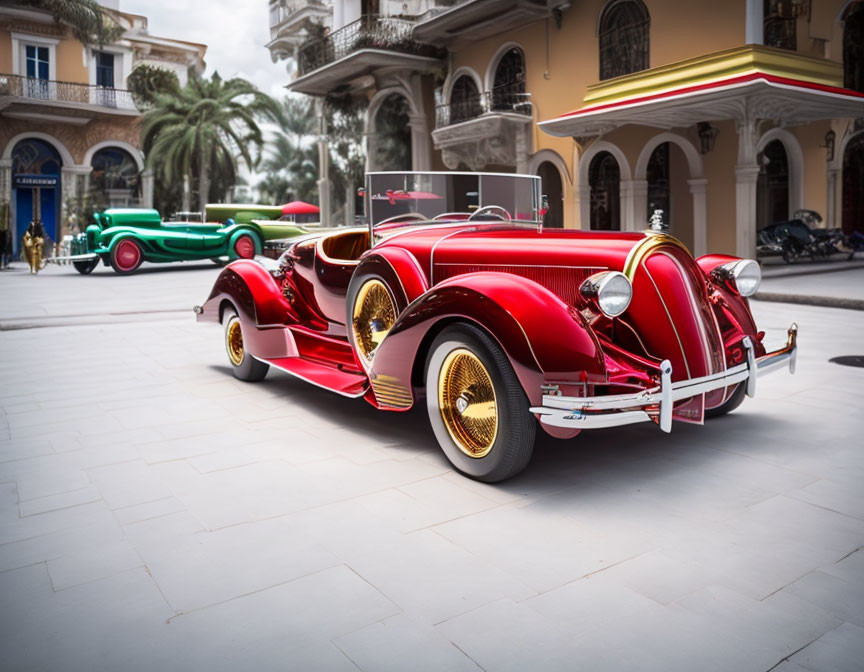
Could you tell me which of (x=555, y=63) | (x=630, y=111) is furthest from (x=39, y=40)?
(x=630, y=111)

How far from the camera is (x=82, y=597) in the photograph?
2621 mm

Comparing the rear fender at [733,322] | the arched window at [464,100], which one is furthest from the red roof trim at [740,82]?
the rear fender at [733,322]

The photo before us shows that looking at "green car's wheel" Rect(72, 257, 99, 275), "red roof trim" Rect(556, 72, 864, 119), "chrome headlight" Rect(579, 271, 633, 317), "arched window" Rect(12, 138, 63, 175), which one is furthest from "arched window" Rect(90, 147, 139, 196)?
"chrome headlight" Rect(579, 271, 633, 317)

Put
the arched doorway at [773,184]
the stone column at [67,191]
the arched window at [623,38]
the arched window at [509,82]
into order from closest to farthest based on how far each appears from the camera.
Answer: the arched window at [623,38]
the arched doorway at [773,184]
the arched window at [509,82]
the stone column at [67,191]

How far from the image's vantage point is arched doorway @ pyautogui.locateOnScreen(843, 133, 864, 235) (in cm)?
1941

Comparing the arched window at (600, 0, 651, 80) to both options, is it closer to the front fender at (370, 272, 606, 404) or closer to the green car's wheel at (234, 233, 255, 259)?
the green car's wheel at (234, 233, 255, 259)

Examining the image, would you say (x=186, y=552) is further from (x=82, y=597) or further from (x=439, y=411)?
(x=439, y=411)

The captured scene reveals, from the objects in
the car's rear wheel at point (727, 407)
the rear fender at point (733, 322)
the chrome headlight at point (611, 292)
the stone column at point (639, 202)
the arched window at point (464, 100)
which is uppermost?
the arched window at point (464, 100)

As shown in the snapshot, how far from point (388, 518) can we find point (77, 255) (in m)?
18.3

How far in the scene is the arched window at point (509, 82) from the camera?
1956cm

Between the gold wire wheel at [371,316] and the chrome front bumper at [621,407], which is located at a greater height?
the gold wire wheel at [371,316]

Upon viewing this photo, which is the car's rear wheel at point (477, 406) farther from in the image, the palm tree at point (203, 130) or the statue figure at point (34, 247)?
the palm tree at point (203, 130)

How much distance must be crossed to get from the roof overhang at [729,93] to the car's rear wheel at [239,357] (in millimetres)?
9592

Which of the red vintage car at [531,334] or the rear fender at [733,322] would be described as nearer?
the red vintage car at [531,334]
